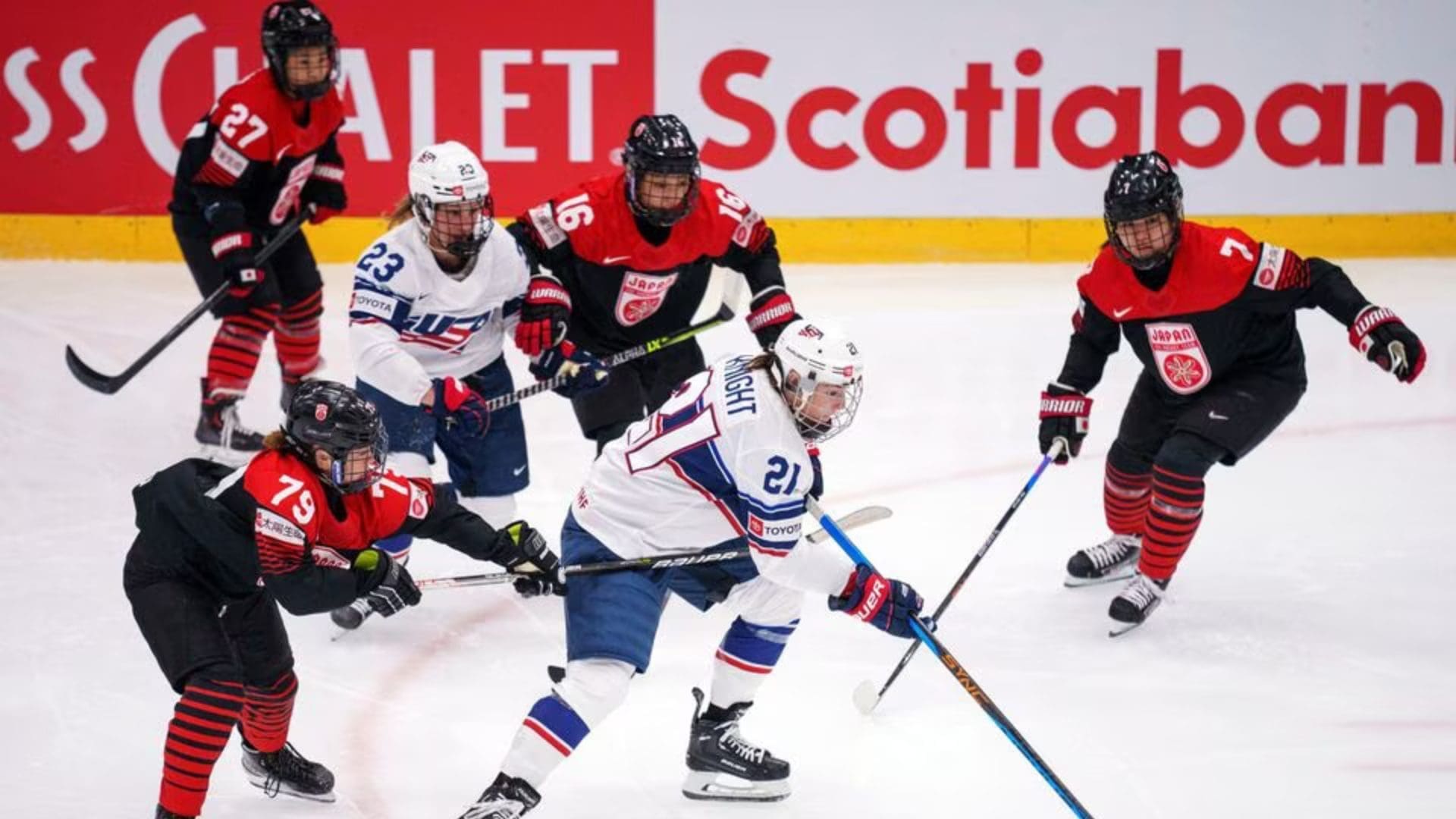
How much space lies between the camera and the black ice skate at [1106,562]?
4832mm

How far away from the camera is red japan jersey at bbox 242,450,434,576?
3.28m

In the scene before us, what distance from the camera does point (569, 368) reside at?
182 inches

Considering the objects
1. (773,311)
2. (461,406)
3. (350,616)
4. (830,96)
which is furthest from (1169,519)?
(830,96)

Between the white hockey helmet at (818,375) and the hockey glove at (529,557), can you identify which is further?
the hockey glove at (529,557)

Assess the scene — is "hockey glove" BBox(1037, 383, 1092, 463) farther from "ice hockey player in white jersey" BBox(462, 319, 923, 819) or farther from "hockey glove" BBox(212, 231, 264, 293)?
"hockey glove" BBox(212, 231, 264, 293)

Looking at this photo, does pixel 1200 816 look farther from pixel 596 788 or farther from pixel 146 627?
pixel 146 627

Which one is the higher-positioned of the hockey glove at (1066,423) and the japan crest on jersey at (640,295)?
the japan crest on jersey at (640,295)

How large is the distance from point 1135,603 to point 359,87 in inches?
166

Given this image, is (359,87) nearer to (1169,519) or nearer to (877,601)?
(1169,519)

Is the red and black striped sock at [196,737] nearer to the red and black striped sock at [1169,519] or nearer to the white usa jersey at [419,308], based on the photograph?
the white usa jersey at [419,308]

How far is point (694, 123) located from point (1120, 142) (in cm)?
163

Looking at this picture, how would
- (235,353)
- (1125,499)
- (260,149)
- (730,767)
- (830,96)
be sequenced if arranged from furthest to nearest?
(830,96) < (235,353) < (260,149) < (1125,499) < (730,767)

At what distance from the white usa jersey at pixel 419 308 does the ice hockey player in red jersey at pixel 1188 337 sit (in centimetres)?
127

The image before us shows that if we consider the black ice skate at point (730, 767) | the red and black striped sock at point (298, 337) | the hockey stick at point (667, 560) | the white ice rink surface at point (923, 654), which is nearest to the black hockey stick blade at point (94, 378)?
the white ice rink surface at point (923, 654)
